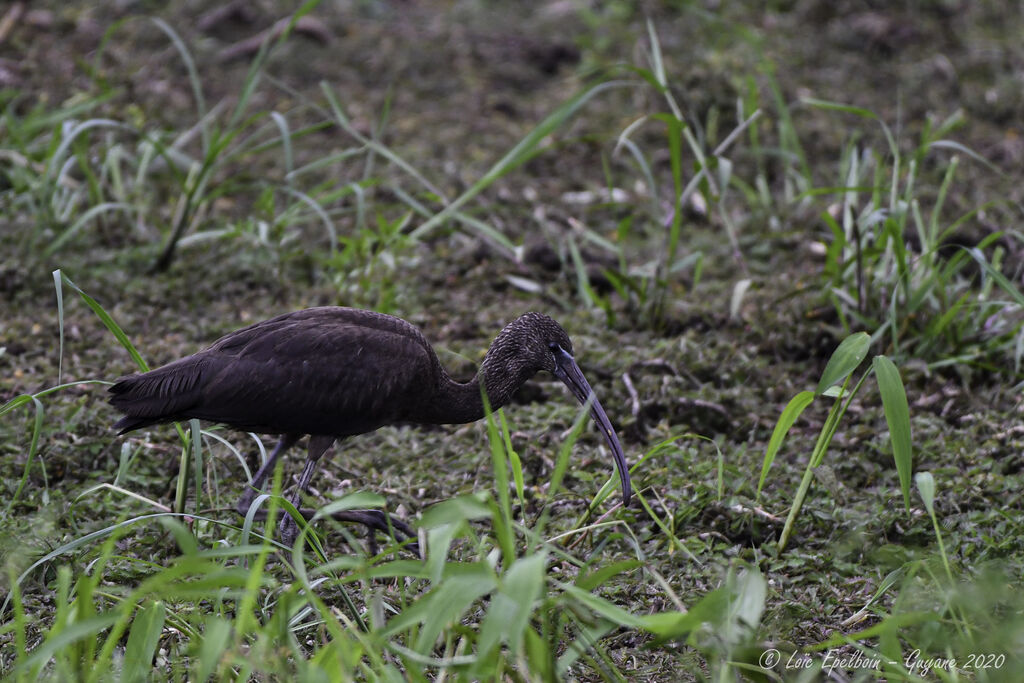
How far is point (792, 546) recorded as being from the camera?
146 inches

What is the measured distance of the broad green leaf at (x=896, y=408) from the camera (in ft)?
9.84

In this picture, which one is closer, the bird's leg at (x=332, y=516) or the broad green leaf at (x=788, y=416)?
the broad green leaf at (x=788, y=416)

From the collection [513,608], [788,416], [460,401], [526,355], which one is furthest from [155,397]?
[788,416]

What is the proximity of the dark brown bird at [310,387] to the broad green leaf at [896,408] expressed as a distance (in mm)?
850

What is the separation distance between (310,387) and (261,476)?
35 cm

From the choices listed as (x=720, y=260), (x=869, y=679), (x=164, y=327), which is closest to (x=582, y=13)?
(x=720, y=260)

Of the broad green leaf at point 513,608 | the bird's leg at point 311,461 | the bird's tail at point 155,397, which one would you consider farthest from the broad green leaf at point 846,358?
the bird's tail at point 155,397

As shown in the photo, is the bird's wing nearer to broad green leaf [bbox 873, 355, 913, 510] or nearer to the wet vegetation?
the wet vegetation

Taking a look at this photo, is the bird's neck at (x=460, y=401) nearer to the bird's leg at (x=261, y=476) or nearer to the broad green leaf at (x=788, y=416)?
the bird's leg at (x=261, y=476)

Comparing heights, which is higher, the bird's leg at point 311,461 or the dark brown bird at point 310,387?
the dark brown bird at point 310,387

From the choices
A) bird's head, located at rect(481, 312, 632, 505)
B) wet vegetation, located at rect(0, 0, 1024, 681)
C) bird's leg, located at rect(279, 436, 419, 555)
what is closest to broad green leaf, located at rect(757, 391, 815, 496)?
wet vegetation, located at rect(0, 0, 1024, 681)

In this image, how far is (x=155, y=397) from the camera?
3631 mm

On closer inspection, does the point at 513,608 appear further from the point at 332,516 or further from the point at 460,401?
the point at 460,401

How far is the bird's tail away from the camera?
11.9 feet
